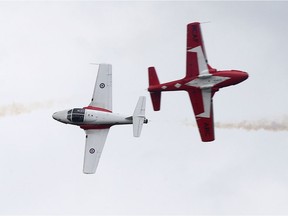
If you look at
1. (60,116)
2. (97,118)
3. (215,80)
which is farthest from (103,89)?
(215,80)

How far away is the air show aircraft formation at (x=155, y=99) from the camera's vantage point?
52.2 m

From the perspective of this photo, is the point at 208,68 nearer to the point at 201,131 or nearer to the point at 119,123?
the point at 201,131

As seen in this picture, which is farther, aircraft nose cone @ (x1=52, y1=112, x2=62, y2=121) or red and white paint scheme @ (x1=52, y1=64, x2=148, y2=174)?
aircraft nose cone @ (x1=52, y1=112, x2=62, y2=121)

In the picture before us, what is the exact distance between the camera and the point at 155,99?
5362 centimetres

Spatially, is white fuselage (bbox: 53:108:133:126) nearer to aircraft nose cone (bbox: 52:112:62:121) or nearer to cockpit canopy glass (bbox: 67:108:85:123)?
cockpit canopy glass (bbox: 67:108:85:123)

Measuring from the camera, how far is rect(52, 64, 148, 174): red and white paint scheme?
2130 inches

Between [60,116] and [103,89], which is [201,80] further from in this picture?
[60,116]

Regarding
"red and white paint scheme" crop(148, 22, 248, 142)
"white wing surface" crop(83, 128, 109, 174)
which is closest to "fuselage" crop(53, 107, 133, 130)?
"white wing surface" crop(83, 128, 109, 174)

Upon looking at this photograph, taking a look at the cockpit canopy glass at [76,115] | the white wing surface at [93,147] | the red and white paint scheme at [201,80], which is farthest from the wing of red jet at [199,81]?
the cockpit canopy glass at [76,115]

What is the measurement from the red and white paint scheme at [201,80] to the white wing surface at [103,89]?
12.9 ft

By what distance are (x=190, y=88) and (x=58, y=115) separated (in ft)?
37.7

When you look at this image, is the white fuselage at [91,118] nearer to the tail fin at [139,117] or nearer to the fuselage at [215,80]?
the tail fin at [139,117]

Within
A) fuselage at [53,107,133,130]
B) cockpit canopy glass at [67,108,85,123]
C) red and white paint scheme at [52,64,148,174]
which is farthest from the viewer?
cockpit canopy glass at [67,108,85,123]

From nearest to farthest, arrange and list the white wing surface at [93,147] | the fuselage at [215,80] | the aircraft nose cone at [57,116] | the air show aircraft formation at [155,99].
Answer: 1. the fuselage at [215,80]
2. the air show aircraft formation at [155,99]
3. the white wing surface at [93,147]
4. the aircraft nose cone at [57,116]
